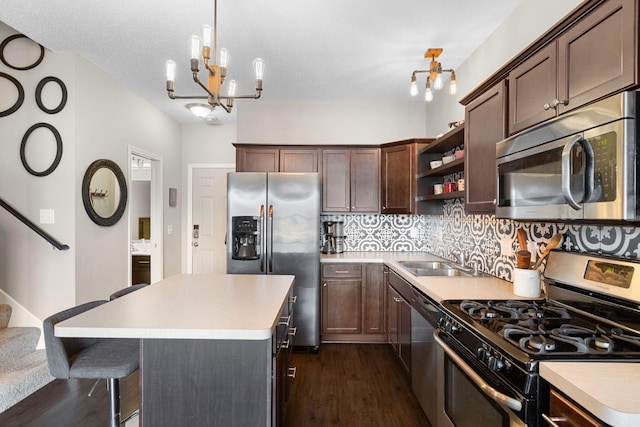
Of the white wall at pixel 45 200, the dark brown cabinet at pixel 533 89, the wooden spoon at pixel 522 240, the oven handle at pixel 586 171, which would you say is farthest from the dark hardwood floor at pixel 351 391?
the white wall at pixel 45 200

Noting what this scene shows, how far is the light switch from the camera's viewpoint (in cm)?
292

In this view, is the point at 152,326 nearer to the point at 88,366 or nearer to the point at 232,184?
the point at 88,366

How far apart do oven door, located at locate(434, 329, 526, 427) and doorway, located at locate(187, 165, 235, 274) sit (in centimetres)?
396

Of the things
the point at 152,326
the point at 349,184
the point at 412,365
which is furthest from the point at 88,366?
the point at 349,184

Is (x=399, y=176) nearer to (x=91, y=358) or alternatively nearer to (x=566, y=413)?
(x=566, y=413)

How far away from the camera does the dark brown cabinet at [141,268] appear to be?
473cm

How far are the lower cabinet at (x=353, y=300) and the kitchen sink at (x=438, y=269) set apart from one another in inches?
15.2

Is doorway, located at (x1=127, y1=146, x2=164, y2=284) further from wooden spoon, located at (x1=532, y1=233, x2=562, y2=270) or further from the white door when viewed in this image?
wooden spoon, located at (x1=532, y1=233, x2=562, y2=270)

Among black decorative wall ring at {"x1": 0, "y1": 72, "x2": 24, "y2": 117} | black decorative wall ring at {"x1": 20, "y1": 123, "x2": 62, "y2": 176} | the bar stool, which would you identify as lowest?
the bar stool

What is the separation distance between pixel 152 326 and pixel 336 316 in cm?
233

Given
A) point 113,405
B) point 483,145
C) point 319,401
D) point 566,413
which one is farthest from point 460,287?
point 113,405

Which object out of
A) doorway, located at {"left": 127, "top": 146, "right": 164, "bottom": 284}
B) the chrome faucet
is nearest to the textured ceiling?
doorway, located at {"left": 127, "top": 146, "right": 164, "bottom": 284}

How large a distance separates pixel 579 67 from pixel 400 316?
6.69 feet

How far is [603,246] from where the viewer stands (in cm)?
149
